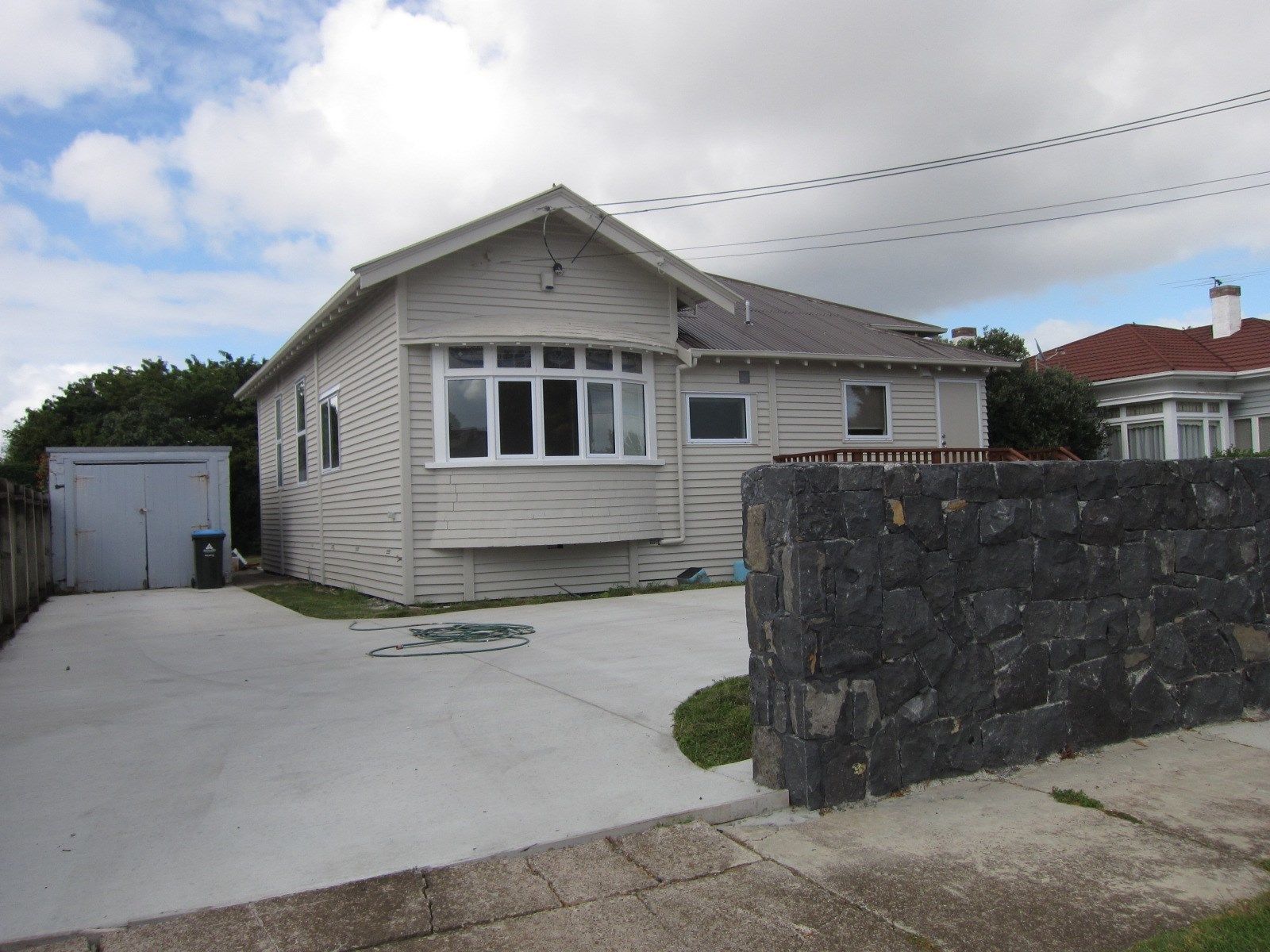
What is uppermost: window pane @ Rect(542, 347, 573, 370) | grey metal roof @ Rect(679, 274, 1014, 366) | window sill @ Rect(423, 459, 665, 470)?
grey metal roof @ Rect(679, 274, 1014, 366)

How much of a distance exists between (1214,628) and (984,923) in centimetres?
349

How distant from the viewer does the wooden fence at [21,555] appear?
9.59 metres

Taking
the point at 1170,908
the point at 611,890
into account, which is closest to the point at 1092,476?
the point at 1170,908

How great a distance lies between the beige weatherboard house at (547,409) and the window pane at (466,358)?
0.02m

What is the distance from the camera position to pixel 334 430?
14836 mm

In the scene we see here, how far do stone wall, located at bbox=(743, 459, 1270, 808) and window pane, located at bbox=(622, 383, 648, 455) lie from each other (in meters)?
7.77

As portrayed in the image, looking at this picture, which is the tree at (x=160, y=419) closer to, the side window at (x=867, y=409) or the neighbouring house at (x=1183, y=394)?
the side window at (x=867, y=409)

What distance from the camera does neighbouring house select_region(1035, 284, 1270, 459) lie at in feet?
72.9

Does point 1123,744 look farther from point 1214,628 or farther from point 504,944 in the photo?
point 504,944

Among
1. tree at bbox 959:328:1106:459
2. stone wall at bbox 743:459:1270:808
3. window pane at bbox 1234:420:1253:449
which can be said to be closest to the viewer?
stone wall at bbox 743:459:1270:808

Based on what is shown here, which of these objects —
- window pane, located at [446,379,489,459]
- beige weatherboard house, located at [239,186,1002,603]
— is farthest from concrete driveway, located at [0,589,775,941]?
window pane, located at [446,379,489,459]

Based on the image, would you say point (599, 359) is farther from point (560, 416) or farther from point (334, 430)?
point (334, 430)

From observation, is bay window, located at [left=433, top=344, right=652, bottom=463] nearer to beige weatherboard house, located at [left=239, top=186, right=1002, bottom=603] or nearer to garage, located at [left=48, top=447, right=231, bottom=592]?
beige weatherboard house, located at [left=239, top=186, right=1002, bottom=603]

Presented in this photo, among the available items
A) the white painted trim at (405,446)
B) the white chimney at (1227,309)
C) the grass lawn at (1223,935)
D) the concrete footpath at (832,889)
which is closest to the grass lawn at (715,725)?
the concrete footpath at (832,889)
